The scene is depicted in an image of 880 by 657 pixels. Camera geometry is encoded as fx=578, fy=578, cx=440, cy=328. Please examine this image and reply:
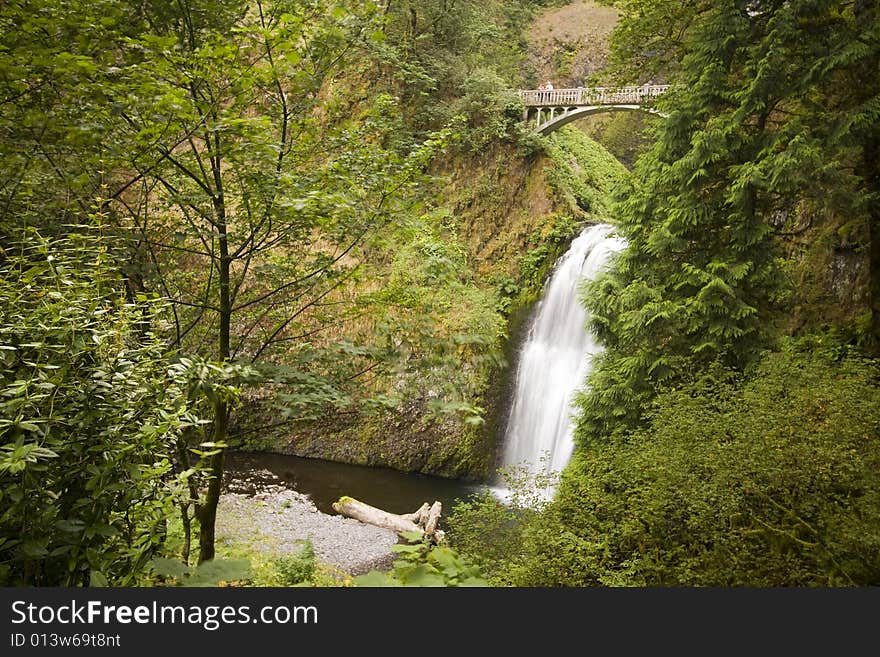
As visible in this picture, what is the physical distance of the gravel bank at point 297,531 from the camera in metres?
9.49

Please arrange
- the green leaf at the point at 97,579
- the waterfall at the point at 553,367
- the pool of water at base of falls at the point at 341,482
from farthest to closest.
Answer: the waterfall at the point at 553,367, the pool of water at base of falls at the point at 341,482, the green leaf at the point at 97,579

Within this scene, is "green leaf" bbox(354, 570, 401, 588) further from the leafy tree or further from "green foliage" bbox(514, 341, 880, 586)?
"green foliage" bbox(514, 341, 880, 586)

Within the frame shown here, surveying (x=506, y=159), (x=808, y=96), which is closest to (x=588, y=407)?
(x=808, y=96)

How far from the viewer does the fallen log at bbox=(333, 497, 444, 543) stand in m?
11.0

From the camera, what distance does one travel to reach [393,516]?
1132 centimetres

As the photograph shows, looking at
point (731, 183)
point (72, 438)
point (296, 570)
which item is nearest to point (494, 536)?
point (296, 570)

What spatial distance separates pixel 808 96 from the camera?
7.62m

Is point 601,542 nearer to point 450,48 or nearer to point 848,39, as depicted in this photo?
point 848,39

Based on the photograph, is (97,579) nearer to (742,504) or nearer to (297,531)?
(742,504)

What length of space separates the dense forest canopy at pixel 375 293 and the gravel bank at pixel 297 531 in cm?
351

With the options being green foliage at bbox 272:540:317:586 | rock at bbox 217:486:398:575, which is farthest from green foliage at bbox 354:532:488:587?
rock at bbox 217:486:398:575

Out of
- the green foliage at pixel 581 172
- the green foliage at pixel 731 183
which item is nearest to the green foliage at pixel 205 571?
the green foliage at pixel 731 183

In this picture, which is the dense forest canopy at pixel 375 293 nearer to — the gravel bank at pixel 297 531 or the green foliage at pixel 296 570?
the green foliage at pixel 296 570

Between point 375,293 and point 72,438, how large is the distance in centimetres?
273
